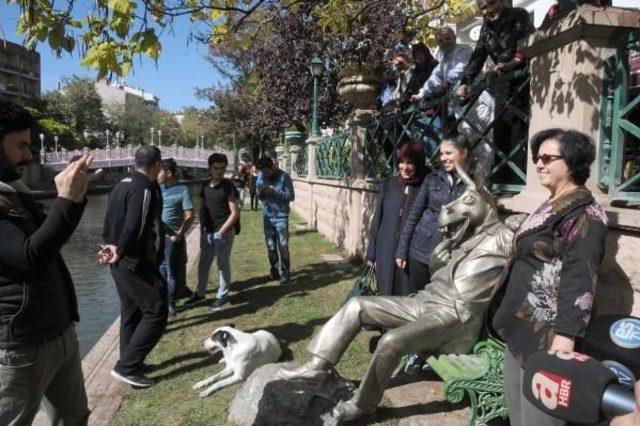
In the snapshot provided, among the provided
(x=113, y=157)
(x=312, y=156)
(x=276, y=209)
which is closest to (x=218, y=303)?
(x=276, y=209)

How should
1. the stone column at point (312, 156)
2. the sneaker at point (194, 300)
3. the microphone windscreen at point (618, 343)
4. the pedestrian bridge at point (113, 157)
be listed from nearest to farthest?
the microphone windscreen at point (618, 343), the sneaker at point (194, 300), the stone column at point (312, 156), the pedestrian bridge at point (113, 157)

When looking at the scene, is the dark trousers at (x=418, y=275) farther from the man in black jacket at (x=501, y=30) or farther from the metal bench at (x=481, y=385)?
the man in black jacket at (x=501, y=30)

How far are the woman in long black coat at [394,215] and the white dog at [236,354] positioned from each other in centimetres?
116

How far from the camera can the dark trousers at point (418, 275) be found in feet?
13.5

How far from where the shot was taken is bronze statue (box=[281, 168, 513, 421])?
311 cm

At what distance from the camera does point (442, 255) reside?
3.45 m

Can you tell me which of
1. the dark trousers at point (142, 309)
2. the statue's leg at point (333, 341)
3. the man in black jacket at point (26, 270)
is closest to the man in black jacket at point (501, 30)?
the statue's leg at point (333, 341)

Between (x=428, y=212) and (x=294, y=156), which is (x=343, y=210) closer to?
(x=428, y=212)

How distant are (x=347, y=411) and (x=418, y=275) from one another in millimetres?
1341

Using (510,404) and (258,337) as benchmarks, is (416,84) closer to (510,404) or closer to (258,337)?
(258,337)

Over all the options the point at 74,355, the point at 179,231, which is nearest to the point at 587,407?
the point at 74,355

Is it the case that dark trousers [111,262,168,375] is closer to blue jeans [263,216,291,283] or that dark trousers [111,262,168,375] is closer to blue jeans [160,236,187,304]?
blue jeans [160,236,187,304]

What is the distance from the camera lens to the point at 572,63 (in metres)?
3.16

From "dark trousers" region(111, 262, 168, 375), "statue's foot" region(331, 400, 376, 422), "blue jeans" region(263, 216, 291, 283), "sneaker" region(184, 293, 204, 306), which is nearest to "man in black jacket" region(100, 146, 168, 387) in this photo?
"dark trousers" region(111, 262, 168, 375)
